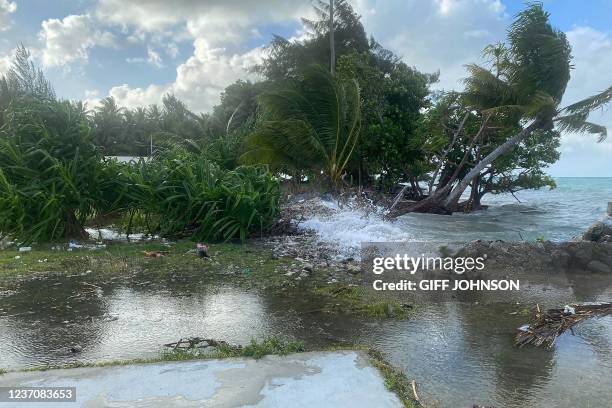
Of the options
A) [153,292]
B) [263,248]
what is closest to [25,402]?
[153,292]

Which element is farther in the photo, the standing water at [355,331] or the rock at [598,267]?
the rock at [598,267]

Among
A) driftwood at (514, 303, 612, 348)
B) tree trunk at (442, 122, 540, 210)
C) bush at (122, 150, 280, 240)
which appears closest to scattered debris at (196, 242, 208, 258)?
bush at (122, 150, 280, 240)

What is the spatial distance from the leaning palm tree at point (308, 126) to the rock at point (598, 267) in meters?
7.11

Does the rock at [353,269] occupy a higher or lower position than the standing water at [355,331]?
higher

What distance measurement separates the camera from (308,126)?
11.9 meters

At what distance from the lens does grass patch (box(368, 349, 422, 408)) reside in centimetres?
262

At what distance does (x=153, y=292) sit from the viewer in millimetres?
5176

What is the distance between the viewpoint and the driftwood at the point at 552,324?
3.58 meters

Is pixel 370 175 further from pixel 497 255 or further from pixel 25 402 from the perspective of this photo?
pixel 25 402

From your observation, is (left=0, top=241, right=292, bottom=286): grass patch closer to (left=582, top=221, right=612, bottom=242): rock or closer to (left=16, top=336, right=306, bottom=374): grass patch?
(left=16, top=336, right=306, bottom=374): grass patch

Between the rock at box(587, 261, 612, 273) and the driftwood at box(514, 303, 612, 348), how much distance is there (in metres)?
2.41

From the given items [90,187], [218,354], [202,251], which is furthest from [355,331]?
[90,187]

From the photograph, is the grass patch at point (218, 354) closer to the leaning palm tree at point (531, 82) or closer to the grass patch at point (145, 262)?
the grass patch at point (145, 262)

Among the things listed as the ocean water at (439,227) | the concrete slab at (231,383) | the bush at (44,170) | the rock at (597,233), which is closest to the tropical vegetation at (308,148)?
the bush at (44,170)
